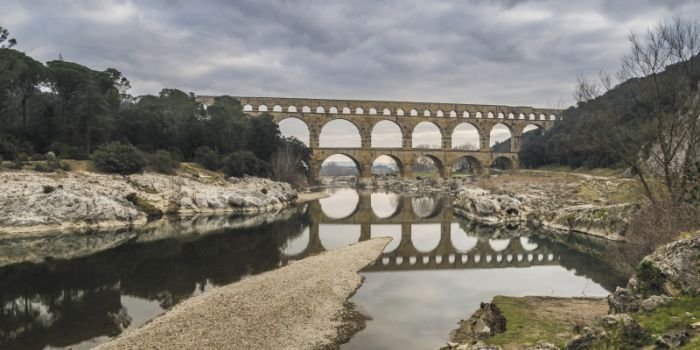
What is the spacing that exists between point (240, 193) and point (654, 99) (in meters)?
30.4

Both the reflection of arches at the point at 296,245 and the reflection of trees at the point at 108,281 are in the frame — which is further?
the reflection of arches at the point at 296,245

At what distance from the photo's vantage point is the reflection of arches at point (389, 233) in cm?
2207

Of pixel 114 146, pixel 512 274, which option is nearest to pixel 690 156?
pixel 512 274

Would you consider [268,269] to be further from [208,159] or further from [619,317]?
[208,159]

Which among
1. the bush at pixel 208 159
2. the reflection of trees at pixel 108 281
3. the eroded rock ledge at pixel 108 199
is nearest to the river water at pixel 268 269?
the reflection of trees at pixel 108 281

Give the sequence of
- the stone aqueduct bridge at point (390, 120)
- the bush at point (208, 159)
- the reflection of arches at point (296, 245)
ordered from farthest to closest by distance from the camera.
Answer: the stone aqueduct bridge at point (390, 120), the bush at point (208, 159), the reflection of arches at point (296, 245)

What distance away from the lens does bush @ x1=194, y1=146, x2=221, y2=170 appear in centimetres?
4394

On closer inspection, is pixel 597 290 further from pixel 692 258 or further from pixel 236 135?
pixel 236 135

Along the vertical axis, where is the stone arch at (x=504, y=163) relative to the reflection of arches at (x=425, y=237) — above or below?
above

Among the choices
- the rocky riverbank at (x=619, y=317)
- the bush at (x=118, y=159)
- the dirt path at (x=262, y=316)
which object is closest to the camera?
the rocky riverbank at (x=619, y=317)

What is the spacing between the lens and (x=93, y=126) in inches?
1494

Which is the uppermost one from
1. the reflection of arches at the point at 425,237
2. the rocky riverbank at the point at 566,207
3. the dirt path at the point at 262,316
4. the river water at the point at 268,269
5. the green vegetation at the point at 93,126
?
the green vegetation at the point at 93,126

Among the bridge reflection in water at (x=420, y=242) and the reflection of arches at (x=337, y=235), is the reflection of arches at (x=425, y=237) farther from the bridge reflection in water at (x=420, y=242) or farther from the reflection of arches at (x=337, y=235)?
the reflection of arches at (x=337, y=235)

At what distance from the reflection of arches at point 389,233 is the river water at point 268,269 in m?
0.12
